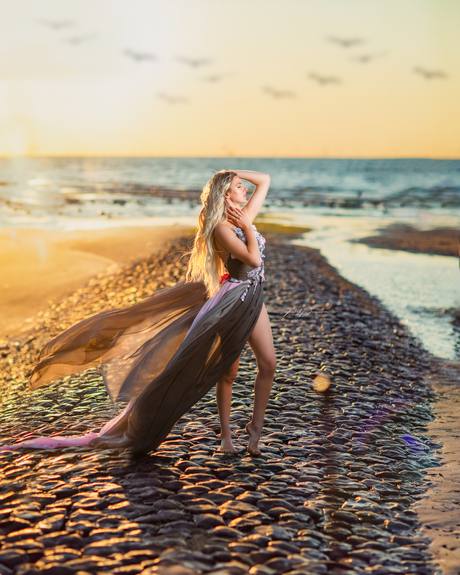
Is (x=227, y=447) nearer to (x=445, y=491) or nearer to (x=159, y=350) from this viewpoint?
(x=159, y=350)

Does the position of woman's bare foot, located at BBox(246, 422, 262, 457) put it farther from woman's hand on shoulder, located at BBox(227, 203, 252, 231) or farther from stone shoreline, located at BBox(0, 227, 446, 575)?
woman's hand on shoulder, located at BBox(227, 203, 252, 231)

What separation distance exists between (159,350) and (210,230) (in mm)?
1246

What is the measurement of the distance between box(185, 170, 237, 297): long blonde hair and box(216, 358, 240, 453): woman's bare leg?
74cm

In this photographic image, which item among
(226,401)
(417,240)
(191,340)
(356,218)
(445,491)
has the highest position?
(356,218)

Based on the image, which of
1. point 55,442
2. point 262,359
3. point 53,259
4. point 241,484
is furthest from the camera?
point 53,259

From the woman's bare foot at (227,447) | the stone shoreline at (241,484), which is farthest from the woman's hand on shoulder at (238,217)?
the stone shoreline at (241,484)

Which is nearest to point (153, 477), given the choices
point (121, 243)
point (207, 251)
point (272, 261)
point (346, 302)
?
point (207, 251)

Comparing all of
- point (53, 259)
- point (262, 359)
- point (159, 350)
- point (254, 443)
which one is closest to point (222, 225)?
point (262, 359)

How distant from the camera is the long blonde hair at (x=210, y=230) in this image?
15.5 ft

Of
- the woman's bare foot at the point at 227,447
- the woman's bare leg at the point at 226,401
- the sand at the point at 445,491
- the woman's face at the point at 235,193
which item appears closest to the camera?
the sand at the point at 445,491

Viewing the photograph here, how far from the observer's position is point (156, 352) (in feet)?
16.7

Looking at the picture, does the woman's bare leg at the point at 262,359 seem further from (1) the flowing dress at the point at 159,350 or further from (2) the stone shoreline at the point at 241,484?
(2) the stone shoreline at the point at 241,484

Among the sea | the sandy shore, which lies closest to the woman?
the sea

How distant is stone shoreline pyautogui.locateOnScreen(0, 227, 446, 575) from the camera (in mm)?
3486
